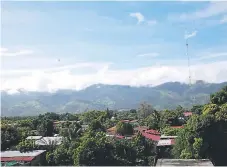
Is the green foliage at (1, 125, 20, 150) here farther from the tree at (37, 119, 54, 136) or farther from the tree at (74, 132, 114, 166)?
the tree at (37, 119, 54, 136)

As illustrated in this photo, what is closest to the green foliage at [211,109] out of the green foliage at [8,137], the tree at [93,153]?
the tree at [93,153]

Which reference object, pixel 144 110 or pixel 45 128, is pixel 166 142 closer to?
pixel 45 128

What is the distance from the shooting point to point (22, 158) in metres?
16.5

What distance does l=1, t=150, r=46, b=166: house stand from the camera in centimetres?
1596

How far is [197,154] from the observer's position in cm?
1466

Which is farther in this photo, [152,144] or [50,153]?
[152,144]

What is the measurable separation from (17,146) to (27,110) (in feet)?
544

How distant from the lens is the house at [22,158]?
52.4 feet

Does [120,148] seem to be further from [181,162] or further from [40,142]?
[40,142]

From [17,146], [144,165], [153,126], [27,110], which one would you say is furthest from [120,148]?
[27,110]

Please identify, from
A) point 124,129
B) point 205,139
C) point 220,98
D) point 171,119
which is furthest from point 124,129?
point 205,139

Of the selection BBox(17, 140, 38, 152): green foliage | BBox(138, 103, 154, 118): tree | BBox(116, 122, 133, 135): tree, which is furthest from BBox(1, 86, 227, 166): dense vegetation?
BBox(138, 103, 154, 118): tree

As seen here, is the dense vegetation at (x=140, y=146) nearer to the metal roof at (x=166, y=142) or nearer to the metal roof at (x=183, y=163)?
the metal roof at (x=166, y=142)

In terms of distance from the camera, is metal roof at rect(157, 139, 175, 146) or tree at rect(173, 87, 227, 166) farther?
metal roof at rect(157, 139, 175, 146)
